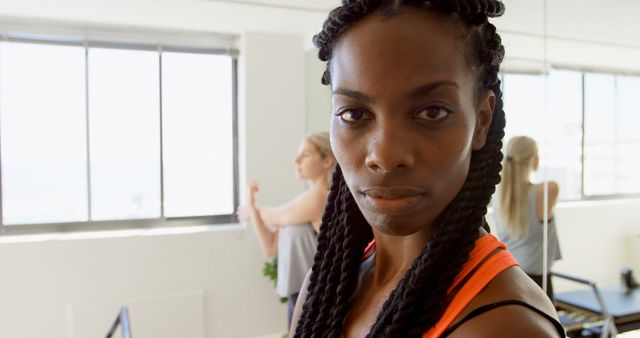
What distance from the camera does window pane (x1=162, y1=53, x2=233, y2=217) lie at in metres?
3.46

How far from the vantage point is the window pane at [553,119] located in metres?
1.59

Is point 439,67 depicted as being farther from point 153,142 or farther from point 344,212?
point 153,142

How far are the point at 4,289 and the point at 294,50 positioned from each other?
2.33m

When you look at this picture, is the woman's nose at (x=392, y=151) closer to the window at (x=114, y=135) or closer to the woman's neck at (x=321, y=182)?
the woman's neck at (x=321, y=182)

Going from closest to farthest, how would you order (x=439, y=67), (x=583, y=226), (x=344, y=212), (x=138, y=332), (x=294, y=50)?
(x=439, y=67) → (x=344, y=212) → (x=583, y=226) → (x=138, y=332) → (x=294, y=50)

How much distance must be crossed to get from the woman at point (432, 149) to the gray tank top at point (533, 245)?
119cm

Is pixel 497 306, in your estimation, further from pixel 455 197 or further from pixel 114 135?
pixel 114 135

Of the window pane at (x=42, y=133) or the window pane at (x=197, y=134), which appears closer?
the window pane at (x=42, y=133)

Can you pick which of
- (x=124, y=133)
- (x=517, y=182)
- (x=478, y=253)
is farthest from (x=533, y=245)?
(x=124, y=133)

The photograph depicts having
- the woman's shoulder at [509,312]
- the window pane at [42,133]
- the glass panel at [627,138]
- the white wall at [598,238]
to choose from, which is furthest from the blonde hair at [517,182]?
the window pane at [42,133]

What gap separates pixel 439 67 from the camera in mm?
490

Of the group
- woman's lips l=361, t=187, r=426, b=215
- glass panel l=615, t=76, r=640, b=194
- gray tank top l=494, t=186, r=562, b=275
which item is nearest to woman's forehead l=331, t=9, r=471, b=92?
woman's lips l=361, t=187, r=426, b=215

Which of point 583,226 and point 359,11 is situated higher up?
point 359,11

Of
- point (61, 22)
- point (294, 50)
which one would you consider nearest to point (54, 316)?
point (61, 22)
